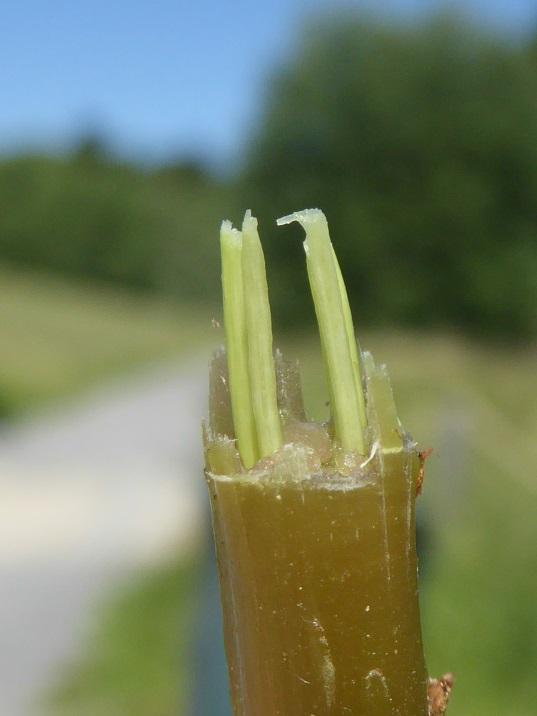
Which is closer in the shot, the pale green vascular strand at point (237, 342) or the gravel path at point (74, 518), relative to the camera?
the pale green vascular strand at point (237, 342)

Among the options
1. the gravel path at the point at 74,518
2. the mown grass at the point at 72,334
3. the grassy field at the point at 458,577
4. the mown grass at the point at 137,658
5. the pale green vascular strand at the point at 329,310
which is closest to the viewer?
the pale green vascular strand at the point at 329,310

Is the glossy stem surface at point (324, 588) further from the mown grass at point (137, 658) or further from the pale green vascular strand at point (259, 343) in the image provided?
the mown grass at point (137, 658)

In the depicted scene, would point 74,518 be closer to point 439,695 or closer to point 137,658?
point 137,658

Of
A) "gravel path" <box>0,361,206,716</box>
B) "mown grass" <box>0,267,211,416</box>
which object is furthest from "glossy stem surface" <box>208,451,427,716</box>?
"mown grass" <box>0,267,211,416</box>

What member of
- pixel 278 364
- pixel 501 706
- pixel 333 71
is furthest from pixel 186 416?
pixel 278 364

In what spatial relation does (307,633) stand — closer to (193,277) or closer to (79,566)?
(79,566)

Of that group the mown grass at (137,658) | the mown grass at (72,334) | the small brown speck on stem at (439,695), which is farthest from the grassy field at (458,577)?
the mown grass at (72,334)

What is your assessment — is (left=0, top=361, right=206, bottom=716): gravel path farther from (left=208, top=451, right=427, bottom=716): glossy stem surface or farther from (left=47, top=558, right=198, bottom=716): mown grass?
(left=208, top=451, right=427, bottom=716): glossy stem surface
